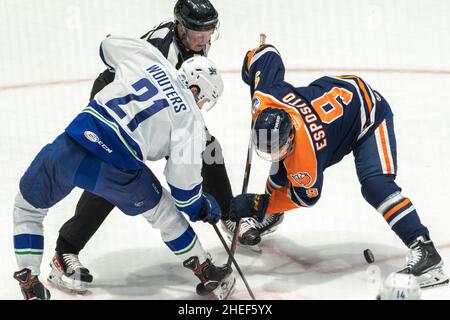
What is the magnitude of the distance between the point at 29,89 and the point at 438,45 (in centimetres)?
270

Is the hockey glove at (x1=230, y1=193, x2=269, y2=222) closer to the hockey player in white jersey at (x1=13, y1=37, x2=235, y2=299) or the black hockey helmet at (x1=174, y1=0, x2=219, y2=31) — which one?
the hockey player in white jersey at (x1=13, y1=37, x2=235, y2=299)

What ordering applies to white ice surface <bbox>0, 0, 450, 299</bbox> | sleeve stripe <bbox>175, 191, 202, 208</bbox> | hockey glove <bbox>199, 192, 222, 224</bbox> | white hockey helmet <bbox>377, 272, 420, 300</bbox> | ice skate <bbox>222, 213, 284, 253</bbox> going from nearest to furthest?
1. white hockey helmet <bbox>377, 272, 420, 300</bbox>
2. sleeve stripe <bbox>175, 191, 202, 208</bbox>
3. hockey glove <bbox>199, 192, 222, 224</bbox>
4. white ice surface <bbox>0, 0, 450, 299</bbox>
5. ice skate <bbox>222, 213, 284, 253</bbox>

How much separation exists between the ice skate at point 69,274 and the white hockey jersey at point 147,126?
58 cm

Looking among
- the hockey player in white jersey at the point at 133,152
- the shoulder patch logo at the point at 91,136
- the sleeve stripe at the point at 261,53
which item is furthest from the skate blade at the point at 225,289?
the sleeve stripe at the point at 261,53

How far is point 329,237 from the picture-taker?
4105 mm

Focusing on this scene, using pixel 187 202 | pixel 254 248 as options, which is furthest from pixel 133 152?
pixel 254 248

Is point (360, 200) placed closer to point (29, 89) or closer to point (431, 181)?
point (431, 181)

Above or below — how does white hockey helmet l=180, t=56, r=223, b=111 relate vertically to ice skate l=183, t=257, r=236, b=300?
above

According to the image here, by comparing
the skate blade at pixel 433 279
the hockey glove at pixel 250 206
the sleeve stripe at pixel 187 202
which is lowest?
the skate blade at pixel 433 279

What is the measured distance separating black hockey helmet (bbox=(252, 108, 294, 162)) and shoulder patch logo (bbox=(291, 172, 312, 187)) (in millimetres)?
98

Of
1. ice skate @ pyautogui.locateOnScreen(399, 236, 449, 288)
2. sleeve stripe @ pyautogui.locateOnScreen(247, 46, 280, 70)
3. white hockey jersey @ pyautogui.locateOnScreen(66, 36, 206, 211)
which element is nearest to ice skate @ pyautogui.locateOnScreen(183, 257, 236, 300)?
white hockey jersey @ pyautogui.locateOnScreen(66, 36, 206, 211)

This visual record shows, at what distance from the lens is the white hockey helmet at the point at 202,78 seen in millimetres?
3439

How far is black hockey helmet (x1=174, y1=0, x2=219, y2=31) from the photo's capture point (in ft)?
12.5

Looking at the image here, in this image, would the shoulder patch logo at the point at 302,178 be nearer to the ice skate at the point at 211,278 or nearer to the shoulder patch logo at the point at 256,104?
the shoulder patch logo at the point at 256,104
